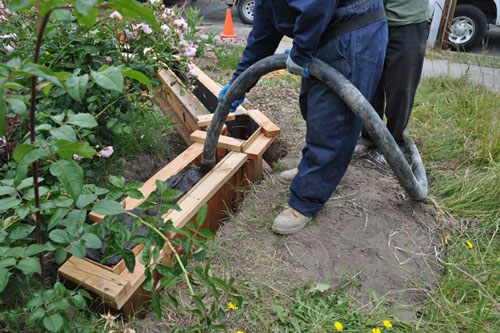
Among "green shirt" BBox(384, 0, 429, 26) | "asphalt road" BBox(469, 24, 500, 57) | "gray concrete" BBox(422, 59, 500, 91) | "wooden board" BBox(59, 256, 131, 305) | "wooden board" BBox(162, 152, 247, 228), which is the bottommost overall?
"asphalt road" BBox(469, 24, 500, 57)

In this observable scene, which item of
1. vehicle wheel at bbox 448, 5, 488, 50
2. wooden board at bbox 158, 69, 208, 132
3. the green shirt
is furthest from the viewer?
vehicle wheel at bbox 448, 5, 488, 50

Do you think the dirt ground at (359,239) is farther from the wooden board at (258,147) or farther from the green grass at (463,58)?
the green grass at (463,58)

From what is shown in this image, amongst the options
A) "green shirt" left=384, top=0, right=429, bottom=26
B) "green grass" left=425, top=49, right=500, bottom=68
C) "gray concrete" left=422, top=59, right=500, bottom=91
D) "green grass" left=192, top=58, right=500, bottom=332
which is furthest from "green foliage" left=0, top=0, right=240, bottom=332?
"green grass" left=425, top=49, right=500, bottom=68

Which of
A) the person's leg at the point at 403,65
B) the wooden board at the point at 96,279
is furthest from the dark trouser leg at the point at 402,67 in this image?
the wooden board at the point at 96,279

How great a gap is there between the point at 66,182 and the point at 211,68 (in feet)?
12.6

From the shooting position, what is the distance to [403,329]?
1.62m

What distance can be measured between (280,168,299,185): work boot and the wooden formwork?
193 millimetres

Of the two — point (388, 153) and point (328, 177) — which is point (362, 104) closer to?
point (388, 153)

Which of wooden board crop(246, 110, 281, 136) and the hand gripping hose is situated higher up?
the hand gripping hose

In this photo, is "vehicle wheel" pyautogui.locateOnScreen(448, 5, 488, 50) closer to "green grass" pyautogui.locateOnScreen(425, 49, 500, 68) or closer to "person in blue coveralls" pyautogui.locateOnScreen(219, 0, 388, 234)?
"green grass" pyautogui.locateOnScreen(425, 49, 500, 68)

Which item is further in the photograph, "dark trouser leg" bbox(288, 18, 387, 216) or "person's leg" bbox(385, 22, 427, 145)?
"person's leg" bbox(385, 22, 427, 145)

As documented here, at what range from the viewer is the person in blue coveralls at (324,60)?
170 centimetres

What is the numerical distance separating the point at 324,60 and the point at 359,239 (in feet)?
3.17

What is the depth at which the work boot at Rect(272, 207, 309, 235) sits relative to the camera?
2.12 metres
